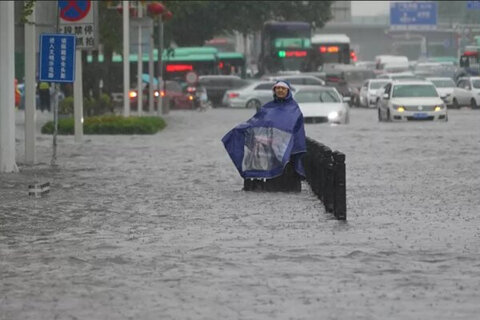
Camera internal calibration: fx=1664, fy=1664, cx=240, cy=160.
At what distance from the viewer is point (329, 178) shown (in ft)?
60.0

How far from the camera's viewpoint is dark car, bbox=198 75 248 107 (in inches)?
3361

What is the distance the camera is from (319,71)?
95.8 meters

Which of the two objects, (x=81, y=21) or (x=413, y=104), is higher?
(x=81, y=21)

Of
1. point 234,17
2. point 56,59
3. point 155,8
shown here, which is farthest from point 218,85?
point 56,59

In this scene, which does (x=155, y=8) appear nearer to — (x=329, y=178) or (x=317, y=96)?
(x=317, y=96)

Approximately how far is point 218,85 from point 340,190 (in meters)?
68.8

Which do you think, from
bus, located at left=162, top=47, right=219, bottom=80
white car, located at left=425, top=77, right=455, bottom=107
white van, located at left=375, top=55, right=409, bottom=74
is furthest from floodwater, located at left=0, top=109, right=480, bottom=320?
white van, located at left=375, top=55, right=409, bottom=74

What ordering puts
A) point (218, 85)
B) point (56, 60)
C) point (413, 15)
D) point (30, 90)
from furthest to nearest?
point (413, 15) < point (218, 85) < point (30, 90) < point (56, 60)

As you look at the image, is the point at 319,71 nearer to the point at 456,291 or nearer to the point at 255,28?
the point at 255,28

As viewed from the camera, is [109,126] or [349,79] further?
[349,79]

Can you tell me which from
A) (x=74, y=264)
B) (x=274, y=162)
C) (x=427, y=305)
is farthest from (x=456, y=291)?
(x=274, y=162)

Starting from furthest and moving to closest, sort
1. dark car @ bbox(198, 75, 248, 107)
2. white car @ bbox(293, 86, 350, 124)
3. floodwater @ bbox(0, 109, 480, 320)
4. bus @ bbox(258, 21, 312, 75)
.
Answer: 1. bus @ bbox(258, 21, 312, 75)
2. dark car @ bbox(198, 75, 248, 107)
3. white car @ bbox(293, 86, 350, 124)
4. floodwater @ bbox(0, 109, 480, 320)

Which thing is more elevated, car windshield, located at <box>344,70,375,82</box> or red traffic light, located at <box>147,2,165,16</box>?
red traffic light, located at <box>147,2,165,16</box>

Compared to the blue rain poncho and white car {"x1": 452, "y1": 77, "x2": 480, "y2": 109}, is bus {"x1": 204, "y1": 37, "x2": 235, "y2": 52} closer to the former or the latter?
white car {"x1": 452, "y1": 77, "x2": 480, "y2": 109}
